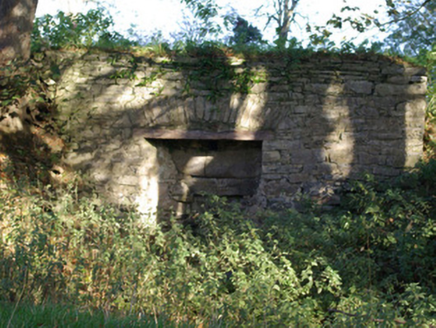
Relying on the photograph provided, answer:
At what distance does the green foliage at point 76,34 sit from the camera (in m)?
7.02

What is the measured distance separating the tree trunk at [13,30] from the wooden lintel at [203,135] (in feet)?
6.42

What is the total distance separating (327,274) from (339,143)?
8.40 feet

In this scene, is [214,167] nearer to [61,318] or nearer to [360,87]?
[360,87]

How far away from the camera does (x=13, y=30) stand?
6.71 metres

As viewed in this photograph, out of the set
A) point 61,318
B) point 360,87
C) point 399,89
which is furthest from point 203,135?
point 61,318

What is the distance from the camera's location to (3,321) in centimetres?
299

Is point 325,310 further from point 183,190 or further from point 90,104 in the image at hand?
point 90,104

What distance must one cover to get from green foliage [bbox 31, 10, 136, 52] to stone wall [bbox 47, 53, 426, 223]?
0.25 m

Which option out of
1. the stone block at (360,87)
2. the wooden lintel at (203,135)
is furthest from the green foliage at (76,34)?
the stone block at (360,87)

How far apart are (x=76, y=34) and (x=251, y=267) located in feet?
14.1

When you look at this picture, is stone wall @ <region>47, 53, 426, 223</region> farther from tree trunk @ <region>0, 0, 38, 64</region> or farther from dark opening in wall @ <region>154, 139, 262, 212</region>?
tree trunk @ <region>0, 0, 38, 64</region>

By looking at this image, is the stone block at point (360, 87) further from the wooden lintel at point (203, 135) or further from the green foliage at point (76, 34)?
the green foliage at point (76, 34)

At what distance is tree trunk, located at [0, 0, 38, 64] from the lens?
6699mm

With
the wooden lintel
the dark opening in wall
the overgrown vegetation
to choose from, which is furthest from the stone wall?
the dark opening in wall
